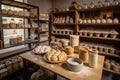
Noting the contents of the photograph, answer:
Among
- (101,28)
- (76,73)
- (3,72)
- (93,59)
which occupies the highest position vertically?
(101,28)

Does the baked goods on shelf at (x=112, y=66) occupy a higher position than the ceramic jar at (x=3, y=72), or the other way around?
the baked goods on shelf at (x=112, y=66)

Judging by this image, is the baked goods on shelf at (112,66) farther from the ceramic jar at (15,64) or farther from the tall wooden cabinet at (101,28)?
the ceramic jar at (15,64)

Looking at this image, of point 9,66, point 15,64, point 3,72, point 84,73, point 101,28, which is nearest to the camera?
point 84,73

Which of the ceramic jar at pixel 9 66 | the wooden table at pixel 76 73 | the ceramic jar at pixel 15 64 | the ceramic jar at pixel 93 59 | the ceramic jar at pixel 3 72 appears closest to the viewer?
the wooden table at pixel 76 73

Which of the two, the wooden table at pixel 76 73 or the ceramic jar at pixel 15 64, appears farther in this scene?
the ceramic jar at pixel 15 64

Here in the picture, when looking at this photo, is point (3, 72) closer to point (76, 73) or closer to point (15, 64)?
point (15, 64)

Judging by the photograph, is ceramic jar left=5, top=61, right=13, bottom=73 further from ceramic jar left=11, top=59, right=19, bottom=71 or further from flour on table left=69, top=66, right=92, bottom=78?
flour on table left=69, top=66, right=92, bottom=78

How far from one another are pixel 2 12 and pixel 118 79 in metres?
2.95

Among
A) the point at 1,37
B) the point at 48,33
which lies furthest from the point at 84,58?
the point at 48,33

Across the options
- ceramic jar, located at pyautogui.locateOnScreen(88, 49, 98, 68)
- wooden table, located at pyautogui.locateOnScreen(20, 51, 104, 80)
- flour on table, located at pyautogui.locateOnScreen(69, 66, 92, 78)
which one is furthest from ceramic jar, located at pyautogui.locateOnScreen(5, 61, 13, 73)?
ceramic jar, located at pyautogui.locateOnScreen(88, 49, 98, 68)

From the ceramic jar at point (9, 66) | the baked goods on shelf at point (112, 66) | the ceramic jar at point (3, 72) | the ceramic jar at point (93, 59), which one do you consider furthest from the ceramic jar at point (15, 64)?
the baked goods on shelf at point (112, 66)

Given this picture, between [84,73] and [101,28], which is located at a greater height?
[101,28]

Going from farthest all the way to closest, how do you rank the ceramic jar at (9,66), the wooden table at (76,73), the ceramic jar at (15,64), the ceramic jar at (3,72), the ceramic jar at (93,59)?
the ceramic jar at (15,64) < the ceramic jar at (9,66) < the ceramic jar at (3,72) < the ceramic jar at (93,59) < the wooden table at (76,73)

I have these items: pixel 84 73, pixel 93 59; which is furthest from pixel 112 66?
pixel 84 73
